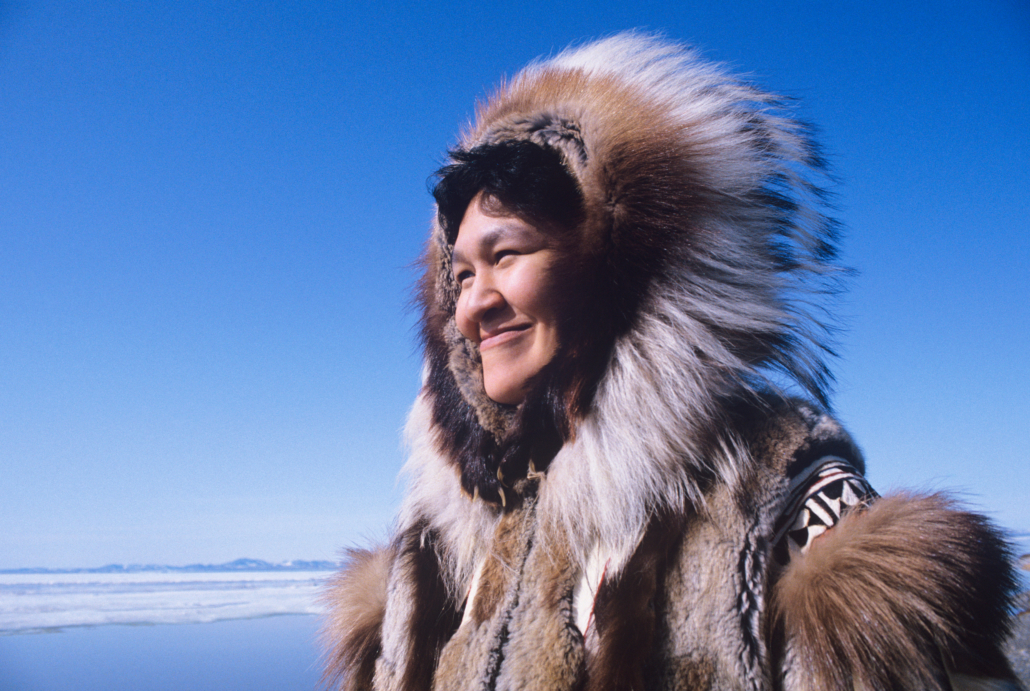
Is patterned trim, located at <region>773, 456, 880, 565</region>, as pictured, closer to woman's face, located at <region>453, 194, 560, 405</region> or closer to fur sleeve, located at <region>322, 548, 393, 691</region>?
woman's face, located at <region>453, 194, 560, 405</region>

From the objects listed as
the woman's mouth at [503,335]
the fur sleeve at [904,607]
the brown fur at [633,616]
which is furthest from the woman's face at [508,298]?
the fur sleeve at [904,607]

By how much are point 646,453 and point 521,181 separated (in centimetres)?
62

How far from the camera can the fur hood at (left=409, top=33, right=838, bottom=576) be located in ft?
3.34

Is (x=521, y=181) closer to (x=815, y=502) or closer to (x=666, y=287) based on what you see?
(x=666, y=287)

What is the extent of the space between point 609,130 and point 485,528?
857mm

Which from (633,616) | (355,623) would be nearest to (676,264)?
(633,616)

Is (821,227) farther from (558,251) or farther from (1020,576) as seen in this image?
(1020,576)

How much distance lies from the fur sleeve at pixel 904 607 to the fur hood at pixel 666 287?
0.70 feet

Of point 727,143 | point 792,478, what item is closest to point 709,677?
point 792,478

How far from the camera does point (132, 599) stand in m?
7.72

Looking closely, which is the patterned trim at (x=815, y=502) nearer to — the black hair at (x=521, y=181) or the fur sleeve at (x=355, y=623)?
the black hair at (x=521, y=181)

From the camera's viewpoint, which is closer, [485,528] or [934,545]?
[934,545]

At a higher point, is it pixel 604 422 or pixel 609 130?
pixel 609 130

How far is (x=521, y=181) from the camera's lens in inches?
49.6
